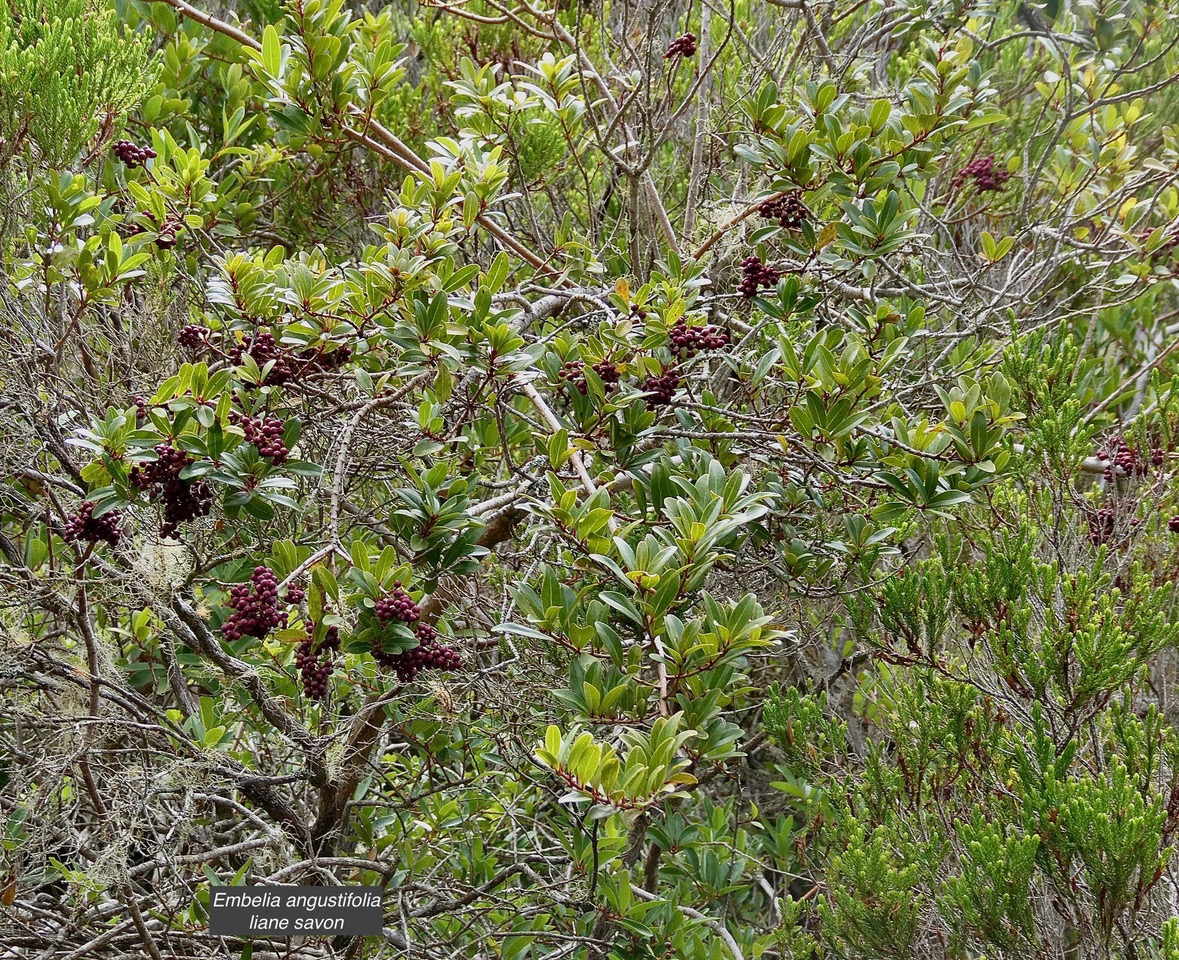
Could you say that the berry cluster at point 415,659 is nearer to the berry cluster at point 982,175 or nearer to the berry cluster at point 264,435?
the berry cluster at point 264,435

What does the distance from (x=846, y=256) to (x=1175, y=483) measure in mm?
1017

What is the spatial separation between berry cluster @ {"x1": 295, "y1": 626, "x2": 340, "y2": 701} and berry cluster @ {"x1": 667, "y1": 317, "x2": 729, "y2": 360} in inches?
36.4

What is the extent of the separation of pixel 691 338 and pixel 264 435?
0.89 metres

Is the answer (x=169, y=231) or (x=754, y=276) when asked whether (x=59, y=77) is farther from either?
Answer: (x=754, y=276)

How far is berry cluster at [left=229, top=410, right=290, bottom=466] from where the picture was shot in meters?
1.89

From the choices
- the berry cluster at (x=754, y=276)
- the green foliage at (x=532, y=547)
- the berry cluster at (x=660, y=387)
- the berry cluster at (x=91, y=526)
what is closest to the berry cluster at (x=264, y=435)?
the green foliage at (x=532, y=547)

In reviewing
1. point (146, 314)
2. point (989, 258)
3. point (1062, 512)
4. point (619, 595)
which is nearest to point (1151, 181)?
point (989, 258)

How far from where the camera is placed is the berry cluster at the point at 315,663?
1.72 metres

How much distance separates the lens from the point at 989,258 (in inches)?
125

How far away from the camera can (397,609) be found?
175 cm

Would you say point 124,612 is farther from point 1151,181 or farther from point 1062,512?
point 1151,181

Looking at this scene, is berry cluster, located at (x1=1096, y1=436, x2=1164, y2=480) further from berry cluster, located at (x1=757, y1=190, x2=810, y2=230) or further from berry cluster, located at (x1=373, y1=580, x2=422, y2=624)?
berry cluster, located at (x1=373, y1=580, x2=422, y2=624)
